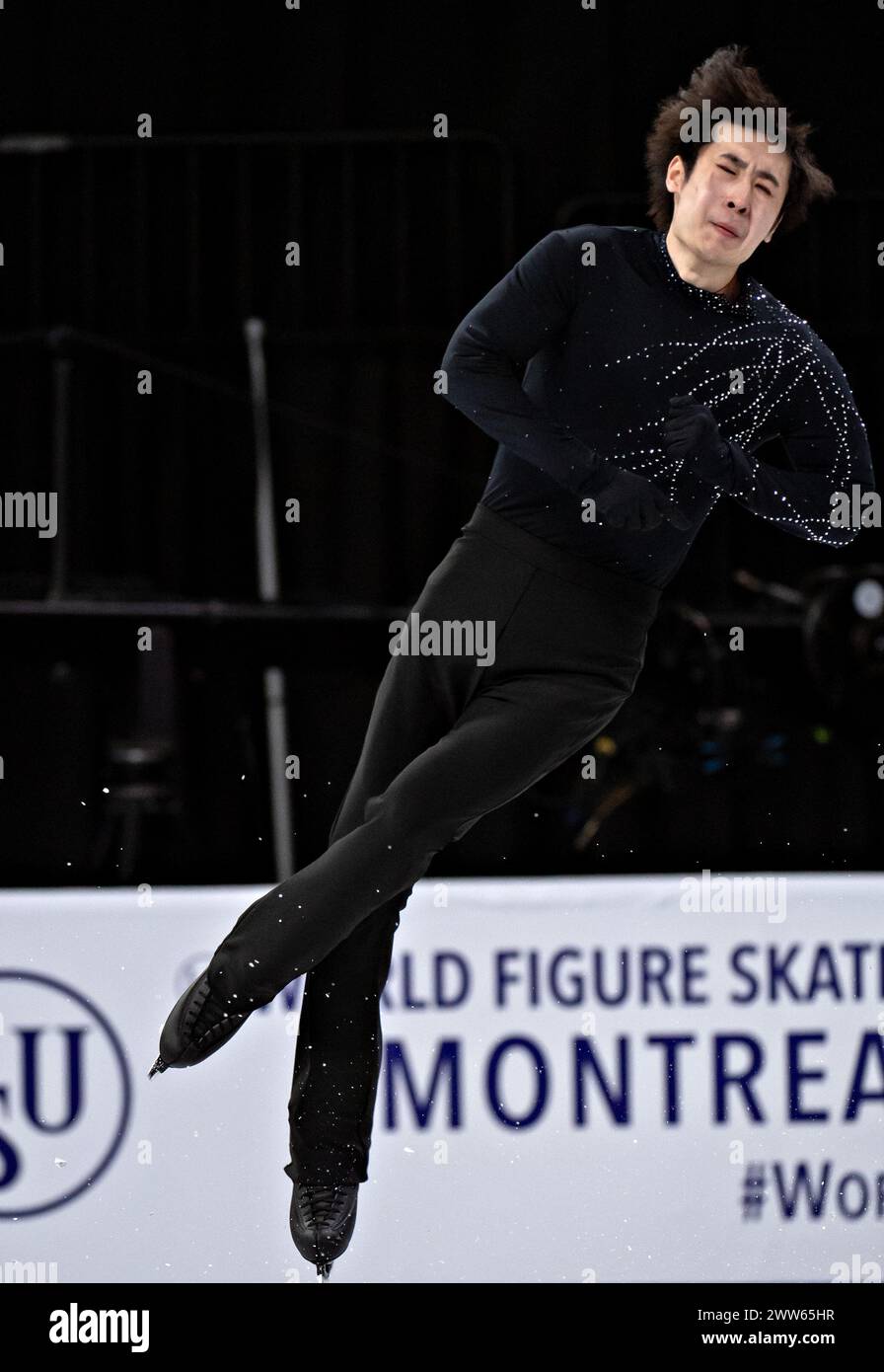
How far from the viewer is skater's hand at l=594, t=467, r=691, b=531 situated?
2482 mm

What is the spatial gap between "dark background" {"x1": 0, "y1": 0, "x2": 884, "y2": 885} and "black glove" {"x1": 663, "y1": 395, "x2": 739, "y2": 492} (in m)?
1.67

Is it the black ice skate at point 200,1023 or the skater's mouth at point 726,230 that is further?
the skater's mouth at point 726,230

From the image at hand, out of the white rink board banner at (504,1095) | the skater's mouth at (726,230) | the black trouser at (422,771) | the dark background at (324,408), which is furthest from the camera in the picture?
the dark background at (324,408)

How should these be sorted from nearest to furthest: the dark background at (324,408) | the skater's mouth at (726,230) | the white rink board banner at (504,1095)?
the skater's mouth at (726,230), the white rink board banner at (504,1095), the dark background at (324,408)

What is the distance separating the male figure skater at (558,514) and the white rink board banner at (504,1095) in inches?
12.5

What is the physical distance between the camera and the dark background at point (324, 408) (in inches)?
169

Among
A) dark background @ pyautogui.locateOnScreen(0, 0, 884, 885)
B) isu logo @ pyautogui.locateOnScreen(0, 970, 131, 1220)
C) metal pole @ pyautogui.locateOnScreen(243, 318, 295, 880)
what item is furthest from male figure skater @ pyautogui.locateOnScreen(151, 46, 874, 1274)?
metal pole @ pyautogui.locateOnScreen(243, 318, 295, 880)

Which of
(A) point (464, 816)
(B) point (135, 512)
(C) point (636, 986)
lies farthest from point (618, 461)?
(B) point (135, 512)

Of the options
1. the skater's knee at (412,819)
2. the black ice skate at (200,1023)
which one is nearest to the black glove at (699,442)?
the skater's knee at (412,819)

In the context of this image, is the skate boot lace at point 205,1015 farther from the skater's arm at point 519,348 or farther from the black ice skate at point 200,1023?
the skater's arm at point 519,348

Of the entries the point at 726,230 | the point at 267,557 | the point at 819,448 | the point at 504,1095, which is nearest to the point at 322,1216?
the point at 504,1095

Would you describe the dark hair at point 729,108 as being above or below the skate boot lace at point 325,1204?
above

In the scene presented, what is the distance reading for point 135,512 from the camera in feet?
15.3

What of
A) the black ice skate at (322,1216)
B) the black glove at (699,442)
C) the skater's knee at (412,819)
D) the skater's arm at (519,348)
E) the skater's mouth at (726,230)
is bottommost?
the black ice skate at (322,1216)
